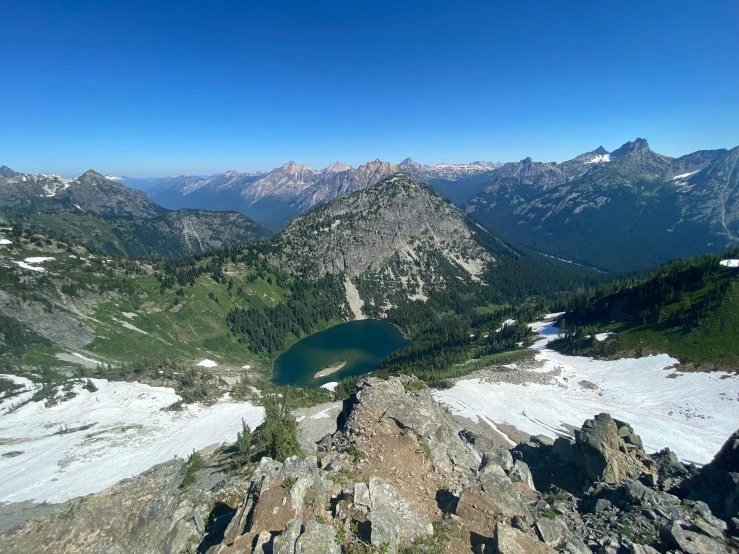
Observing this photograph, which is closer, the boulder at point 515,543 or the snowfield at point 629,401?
the boulder at point 515,543

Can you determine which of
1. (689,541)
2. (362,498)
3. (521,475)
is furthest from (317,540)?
(521,475)

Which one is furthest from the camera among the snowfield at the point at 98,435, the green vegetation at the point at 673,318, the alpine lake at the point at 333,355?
the alpine lake at the point at 333,355

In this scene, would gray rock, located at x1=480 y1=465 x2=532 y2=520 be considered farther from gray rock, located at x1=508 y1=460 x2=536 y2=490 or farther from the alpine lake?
the alpine lake

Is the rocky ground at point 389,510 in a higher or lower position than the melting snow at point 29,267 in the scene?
lower

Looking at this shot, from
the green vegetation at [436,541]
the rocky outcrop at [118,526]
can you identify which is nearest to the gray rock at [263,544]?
the rocky outcrop at [118,526]

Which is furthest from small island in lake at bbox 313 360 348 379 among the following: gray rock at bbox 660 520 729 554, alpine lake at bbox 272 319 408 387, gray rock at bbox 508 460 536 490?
gray rock at bbox 660 520 729 554

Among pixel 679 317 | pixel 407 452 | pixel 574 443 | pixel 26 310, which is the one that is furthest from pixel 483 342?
pixel 26 310

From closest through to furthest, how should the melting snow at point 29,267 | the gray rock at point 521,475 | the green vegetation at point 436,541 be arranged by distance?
the green vegetation at point 436,541 → the gray rock at point 521,475 → the melting snow at point 29,267

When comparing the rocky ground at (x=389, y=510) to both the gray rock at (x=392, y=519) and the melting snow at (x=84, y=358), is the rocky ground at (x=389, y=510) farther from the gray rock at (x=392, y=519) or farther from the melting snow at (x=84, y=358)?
the melting snow at (x=84, y=358)

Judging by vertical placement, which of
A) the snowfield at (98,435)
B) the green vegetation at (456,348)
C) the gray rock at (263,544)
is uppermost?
the gray rock at (263,544)
